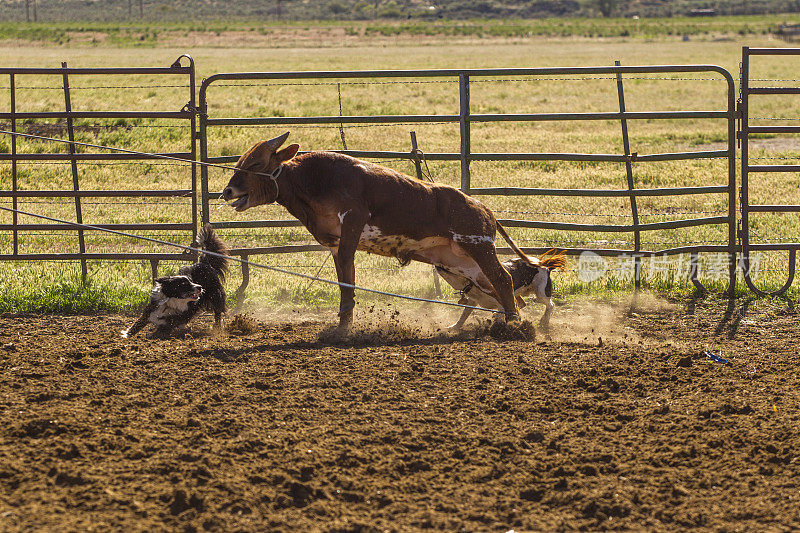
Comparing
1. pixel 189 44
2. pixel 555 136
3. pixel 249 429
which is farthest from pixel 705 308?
pixel 189 44

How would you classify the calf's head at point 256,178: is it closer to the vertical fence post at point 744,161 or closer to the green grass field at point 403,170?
the green grass field at point 403,170

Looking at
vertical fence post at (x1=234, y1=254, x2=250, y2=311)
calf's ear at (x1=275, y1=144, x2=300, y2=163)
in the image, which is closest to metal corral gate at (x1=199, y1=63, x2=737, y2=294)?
vertical fence post at (x1=234, y1=254, x2=250, y2=311)

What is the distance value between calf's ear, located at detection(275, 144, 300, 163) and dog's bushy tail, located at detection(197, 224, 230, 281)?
3.35 feet

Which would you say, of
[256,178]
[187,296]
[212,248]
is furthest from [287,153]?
[187,296]

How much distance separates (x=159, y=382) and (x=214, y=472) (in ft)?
5.81

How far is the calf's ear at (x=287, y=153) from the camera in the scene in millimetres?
8164

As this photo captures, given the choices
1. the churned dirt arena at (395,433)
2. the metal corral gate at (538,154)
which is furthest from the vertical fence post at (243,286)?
the churned dirt arena at (395,433)

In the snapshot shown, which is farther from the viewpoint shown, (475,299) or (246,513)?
(475,299)

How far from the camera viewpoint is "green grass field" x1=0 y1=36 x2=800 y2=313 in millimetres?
10328

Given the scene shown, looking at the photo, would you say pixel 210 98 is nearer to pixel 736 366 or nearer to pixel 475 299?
pixel 475 299

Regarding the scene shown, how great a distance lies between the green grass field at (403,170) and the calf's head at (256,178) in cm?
193

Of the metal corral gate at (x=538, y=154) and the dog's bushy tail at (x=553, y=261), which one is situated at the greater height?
the metal corral gate at (x=538, y=154)

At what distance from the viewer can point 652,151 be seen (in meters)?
19.9

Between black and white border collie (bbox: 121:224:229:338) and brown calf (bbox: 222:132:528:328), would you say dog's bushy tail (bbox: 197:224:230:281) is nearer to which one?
black and white border collie (bbox: 121:224:229:338)
